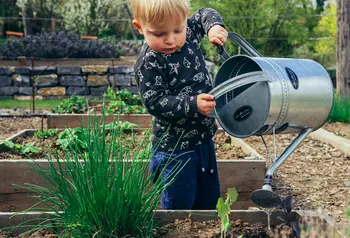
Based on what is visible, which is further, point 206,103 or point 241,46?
point 241,46

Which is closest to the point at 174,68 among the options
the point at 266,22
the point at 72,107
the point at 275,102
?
the point at 275,102

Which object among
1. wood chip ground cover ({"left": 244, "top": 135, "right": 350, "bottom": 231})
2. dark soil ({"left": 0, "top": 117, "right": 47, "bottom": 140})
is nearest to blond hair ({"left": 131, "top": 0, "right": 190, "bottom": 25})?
wood chip ground cover ({"left": 244, "top": 135, "right": 350, "bottom": 231})

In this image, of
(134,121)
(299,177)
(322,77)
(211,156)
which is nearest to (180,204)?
(211,156)

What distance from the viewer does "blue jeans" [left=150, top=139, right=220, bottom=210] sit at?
8.13 feet

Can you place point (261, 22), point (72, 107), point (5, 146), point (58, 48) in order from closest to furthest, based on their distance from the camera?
point (5, 146) < point (72, 107) < point (58, 48) < point (261, 22)

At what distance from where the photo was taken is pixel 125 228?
1954mm

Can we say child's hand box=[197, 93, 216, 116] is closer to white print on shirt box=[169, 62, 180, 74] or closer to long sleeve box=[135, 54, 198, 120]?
long sleeve box=[135, 54, 198, 120]

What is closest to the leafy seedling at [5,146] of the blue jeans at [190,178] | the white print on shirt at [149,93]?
the blue jeans at [190,178]

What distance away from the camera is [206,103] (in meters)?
2.09

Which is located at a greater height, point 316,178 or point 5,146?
point 5,146

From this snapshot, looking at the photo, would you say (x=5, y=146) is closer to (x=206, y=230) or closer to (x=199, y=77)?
(x=199, y=77)

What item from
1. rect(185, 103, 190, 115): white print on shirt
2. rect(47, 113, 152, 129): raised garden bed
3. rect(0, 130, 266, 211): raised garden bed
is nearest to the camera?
rect(185, 103, 190, 115): white print on shirt

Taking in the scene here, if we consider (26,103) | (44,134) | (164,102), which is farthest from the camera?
(26,103)

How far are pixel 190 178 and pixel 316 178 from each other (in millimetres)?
1826
